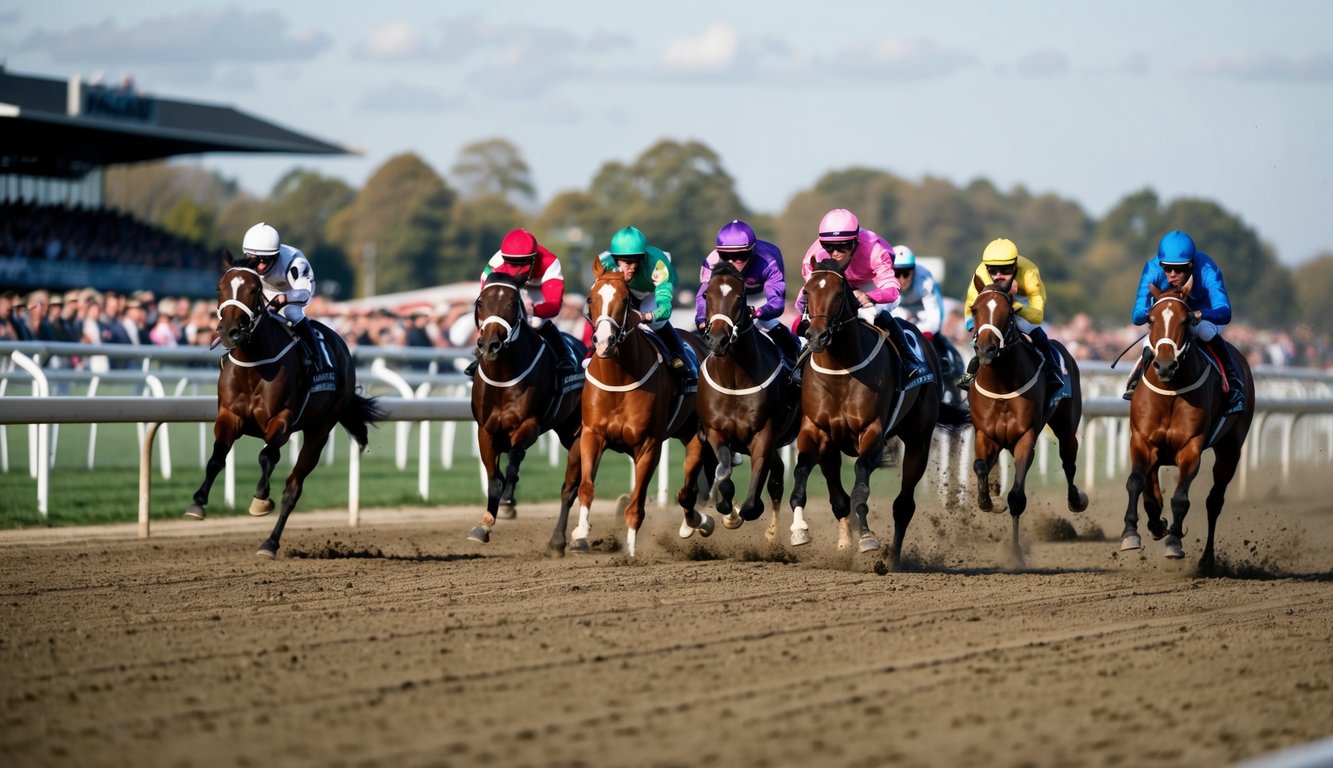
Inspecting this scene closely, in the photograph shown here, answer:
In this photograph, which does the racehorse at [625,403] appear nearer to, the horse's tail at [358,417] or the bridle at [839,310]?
the bridle at [839,310]

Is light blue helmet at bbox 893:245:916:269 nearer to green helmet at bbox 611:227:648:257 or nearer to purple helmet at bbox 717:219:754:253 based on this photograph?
purple helmet at bbox 717:219:754:253

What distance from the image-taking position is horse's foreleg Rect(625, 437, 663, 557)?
8.98m

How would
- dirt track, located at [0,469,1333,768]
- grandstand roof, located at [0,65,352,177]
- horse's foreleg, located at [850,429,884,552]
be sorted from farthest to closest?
grandstand roof, located at [0,65,352,177], horse's foreleg, located at [850,429,884,552], dirt track, located at [0,469,1333,768]

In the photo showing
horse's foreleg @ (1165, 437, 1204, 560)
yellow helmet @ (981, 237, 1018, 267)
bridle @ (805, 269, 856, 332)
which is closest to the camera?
bridle @ (805, 269, 856, 332)

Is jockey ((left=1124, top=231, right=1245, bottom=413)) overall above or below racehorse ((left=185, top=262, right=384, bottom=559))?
above

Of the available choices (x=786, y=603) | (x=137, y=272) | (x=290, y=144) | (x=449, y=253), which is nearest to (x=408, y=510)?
(x=786, y=603)

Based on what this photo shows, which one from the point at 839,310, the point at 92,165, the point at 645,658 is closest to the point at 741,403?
the point at 839,310

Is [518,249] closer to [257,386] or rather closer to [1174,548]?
[257,386]

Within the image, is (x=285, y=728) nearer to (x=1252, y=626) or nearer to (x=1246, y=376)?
(x=1252, y=626)

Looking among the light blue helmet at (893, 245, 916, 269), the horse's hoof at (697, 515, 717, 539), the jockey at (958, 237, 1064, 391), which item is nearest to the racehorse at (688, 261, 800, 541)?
the horse's hoof at (697, 515, 717, 539)

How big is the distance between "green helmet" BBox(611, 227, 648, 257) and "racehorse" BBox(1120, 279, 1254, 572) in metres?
2.83

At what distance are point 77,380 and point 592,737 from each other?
9.69m

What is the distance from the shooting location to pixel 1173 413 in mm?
9133

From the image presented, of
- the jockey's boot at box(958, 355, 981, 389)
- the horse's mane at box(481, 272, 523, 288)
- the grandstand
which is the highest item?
the grandstand
